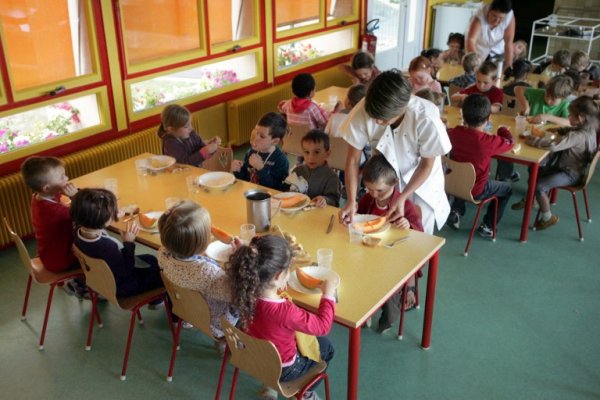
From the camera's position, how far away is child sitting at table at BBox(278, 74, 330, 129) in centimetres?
→ 557

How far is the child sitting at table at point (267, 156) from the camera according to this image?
169 inches

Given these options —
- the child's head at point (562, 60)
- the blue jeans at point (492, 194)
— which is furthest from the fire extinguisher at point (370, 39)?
the blue jeans at point (492, 194)

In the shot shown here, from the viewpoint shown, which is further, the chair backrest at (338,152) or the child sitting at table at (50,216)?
the chair backrest at (338,152)

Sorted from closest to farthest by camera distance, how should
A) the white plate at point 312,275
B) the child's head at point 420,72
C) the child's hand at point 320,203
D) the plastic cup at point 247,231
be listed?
the white plate at point 312,275
the plastic cup at point 247,231
the child's hand at point 320,203
the child's head at point 420,72

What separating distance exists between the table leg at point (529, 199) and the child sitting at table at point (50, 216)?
361 centimetres

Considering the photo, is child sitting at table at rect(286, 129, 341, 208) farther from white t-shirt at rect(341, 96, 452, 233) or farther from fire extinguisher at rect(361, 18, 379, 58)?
fire extinguisher at rect(361, 18, 379, 58)

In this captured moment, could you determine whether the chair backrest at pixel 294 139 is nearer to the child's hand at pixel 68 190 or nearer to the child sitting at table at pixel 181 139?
the child sitting at table at pixel 181 139

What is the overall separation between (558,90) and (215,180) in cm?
340

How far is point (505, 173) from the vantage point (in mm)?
6102

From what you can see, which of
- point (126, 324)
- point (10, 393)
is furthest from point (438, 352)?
point (10, 393)

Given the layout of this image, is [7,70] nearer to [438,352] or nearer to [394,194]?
[394,194]

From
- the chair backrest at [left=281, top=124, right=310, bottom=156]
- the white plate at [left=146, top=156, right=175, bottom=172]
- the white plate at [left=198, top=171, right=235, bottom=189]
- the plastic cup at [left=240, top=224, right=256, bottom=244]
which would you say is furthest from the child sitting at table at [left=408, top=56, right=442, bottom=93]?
the plastic cup at [left=240, top=224, right=256, bottom=244]

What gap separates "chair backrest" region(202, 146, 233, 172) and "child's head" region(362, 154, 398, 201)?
1688 millimetres

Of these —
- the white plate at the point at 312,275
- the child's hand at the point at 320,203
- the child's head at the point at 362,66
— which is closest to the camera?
the white plate at the point at 312,275
